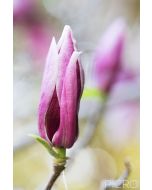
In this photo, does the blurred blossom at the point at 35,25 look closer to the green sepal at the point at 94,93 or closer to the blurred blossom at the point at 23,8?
the blurred blossom at the point at 23,8

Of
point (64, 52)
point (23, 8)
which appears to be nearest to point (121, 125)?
point (64, 52)

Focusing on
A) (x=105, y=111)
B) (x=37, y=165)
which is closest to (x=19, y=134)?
(x=37, y=165)

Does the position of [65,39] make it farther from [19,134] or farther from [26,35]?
[19,134]

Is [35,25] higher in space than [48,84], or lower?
higher

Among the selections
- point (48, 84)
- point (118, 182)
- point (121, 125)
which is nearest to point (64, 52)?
point (48, 84)

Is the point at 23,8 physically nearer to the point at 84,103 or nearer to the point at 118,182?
the point at 84,103

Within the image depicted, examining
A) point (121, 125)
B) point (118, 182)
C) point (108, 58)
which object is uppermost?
point (108, 58)
